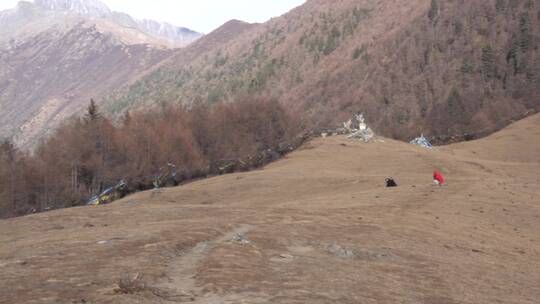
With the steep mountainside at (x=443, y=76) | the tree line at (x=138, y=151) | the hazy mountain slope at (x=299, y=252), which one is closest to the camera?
the hazy mountain slope at (x=299, y=252)

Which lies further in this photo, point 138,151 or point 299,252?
point 138,151

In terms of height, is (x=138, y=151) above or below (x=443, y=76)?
below

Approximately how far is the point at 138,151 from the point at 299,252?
83.4 m

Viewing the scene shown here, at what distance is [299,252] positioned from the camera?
15.2m

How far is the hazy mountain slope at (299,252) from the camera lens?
10.2m

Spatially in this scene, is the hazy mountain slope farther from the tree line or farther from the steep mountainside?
the steep mountainside

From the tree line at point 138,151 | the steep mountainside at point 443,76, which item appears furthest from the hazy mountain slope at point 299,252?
the steep mountainside at point 443,76

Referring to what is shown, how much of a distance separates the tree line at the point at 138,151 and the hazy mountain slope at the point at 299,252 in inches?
1619

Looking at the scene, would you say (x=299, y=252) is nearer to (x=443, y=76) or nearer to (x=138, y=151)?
(x=138, y=151)

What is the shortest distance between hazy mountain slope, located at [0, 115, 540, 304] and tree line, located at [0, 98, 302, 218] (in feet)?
135

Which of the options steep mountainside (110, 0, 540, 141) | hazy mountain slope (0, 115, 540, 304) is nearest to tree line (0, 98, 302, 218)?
steep mountainside (110, 0, 540, 141)

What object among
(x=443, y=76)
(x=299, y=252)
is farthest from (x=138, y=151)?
(x=443, y=76)

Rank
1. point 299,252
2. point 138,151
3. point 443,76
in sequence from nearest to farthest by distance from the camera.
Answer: point 299,252, point 138,151, point 443,76

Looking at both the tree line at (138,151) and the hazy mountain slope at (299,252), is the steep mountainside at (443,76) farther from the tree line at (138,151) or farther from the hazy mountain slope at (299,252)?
the hazy mountain slope at (299,252)
